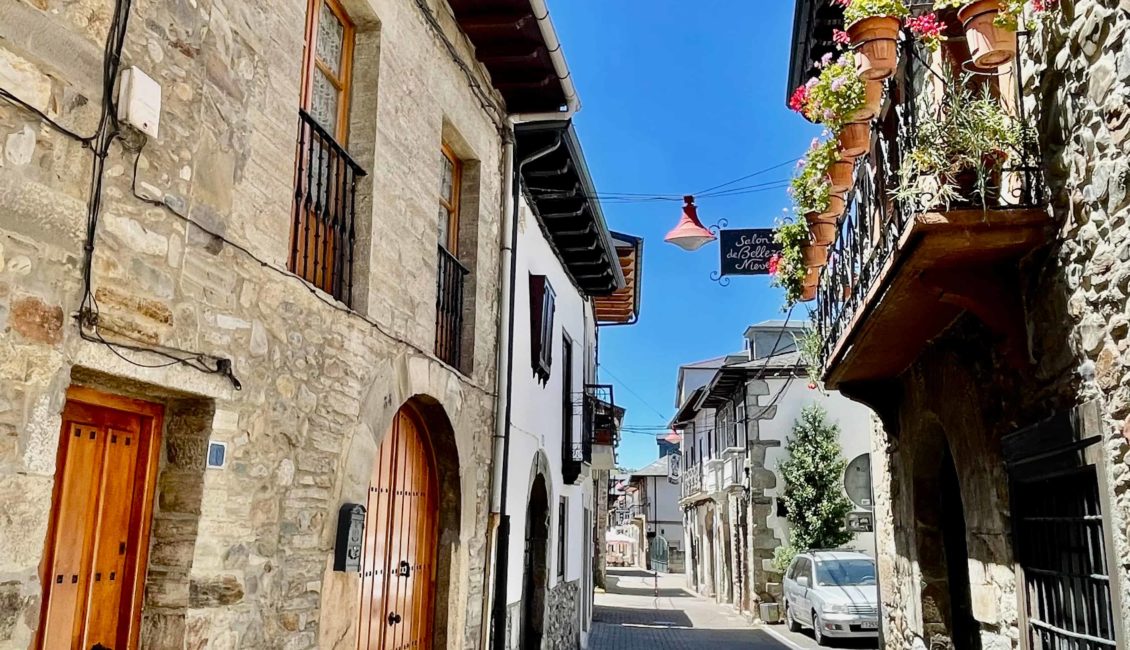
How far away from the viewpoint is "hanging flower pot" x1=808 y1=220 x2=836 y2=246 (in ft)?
22.6

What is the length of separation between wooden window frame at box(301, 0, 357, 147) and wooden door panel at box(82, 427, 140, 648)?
7.13 ft

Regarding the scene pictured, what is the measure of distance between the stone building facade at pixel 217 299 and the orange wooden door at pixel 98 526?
0.06m

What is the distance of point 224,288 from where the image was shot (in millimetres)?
3658

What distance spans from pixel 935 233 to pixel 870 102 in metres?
1.34

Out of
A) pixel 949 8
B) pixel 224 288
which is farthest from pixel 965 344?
pixel 224 288

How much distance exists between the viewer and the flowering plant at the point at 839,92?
5.32 m

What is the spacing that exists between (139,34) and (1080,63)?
3.78m

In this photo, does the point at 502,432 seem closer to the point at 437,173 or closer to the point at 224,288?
the point at 437,173

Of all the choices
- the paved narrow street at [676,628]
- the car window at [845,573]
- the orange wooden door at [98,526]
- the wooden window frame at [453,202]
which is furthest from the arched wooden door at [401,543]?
the car window at [845,573]

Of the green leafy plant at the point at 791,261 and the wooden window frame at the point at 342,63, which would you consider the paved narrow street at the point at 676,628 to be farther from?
the wooden window frame at the point at 342,63

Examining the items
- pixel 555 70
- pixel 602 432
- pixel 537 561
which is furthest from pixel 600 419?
pixel 555 70

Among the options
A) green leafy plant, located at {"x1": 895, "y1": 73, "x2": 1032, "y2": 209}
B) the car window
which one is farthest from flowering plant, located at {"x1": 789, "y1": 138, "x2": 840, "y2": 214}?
the car window

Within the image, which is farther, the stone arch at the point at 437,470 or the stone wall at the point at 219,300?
the stone arch at the point at 437,470

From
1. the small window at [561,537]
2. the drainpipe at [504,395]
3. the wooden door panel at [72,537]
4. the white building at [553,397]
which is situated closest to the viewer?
the wooden door panel at [72,537]
